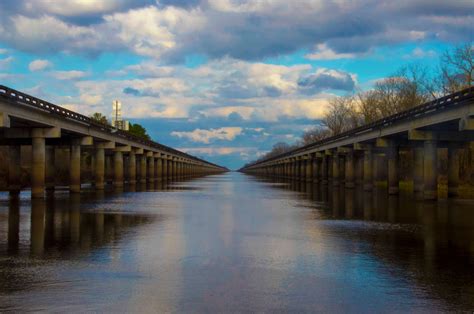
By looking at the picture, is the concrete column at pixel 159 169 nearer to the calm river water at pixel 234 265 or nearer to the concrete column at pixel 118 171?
the concrete column at pixel 118 171

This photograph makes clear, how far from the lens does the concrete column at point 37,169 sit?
3991 centimetres

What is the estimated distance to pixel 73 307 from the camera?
925 cm

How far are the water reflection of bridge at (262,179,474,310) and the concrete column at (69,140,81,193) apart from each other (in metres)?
26.6

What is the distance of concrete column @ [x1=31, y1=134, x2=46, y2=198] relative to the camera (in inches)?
1571

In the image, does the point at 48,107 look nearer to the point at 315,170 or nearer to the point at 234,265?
the point at 234,265

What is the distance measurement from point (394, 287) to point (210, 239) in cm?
802

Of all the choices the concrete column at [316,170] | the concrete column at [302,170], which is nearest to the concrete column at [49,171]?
the concrete column at [316,170]

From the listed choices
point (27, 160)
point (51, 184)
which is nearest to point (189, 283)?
point (51, 184)

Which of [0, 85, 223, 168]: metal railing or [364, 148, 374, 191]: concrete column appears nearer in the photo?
[0, 85, 223, 168]: metal railing

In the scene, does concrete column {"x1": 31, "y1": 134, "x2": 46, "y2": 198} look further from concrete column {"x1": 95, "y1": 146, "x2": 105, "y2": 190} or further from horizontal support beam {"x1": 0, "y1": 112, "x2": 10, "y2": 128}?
concrete column {"x1": 95, "y1": 146, "x2": 105, "y2": 190}

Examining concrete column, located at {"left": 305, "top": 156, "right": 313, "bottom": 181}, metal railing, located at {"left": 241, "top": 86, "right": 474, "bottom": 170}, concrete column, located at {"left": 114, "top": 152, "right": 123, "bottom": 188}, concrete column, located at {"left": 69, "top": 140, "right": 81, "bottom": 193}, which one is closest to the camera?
metal railing, located at {"left": 241, "top": 86, "right": 474, "bottom": 170}

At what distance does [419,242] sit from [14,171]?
40216 millimetres

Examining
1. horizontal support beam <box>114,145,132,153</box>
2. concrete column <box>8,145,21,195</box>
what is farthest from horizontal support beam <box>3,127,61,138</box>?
horizontal support beam <box>114,145,132,153</box>

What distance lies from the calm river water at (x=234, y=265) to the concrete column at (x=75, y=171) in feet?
81.2
